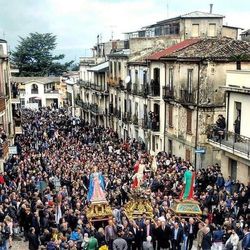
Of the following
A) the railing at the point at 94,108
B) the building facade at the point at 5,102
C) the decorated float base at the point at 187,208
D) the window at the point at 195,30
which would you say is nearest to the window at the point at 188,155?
the building facade at the point at 5,102

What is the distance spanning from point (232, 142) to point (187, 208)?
8429 millimetres

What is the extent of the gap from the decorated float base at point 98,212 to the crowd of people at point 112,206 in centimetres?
25

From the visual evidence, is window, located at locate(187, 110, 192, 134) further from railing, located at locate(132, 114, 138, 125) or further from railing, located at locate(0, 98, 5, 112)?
railing, located at locate(0, 98, 5, 112)

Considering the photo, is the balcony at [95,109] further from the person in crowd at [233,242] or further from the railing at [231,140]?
the person in crowd at [233,242]

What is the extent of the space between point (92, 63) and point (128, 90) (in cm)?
2043

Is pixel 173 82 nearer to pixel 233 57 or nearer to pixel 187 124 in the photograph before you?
pixel 187 124

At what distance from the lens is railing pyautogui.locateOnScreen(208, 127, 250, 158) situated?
2567 centimetres

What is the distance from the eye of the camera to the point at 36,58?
96.6 meters

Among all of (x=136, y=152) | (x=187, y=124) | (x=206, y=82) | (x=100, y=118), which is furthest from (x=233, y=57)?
(x=100, y=118)

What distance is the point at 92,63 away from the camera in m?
65.4

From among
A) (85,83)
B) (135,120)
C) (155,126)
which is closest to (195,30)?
(135,120)

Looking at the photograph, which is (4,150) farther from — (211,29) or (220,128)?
(211,29)

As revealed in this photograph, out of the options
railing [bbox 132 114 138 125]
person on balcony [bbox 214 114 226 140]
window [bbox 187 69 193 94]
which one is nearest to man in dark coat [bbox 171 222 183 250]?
person on balcony [bbox 214 114 226 140]

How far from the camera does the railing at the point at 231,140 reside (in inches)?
1011
